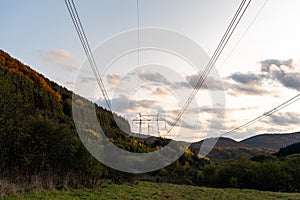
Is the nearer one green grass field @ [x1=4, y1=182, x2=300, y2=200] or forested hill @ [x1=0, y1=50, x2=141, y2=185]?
green grass field @ [x1=4, y1=182, x2=300, y2=200]

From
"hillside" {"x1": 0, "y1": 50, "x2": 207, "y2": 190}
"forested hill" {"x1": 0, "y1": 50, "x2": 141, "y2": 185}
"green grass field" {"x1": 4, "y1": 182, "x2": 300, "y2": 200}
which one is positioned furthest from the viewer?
"hillside" {"x1": 0, "y1": 50, "x2": 207, "y2": 190}

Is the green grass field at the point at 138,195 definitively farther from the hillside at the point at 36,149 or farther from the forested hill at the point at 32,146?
the forested hill at the point at 32,146

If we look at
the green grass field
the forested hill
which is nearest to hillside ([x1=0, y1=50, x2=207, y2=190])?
the forested hill

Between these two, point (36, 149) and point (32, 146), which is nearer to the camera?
point (32, 146)

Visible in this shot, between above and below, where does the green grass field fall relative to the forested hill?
below

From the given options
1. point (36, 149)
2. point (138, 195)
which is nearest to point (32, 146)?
point (36, 149)

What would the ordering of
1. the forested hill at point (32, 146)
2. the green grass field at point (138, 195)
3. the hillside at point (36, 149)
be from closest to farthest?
the green grass field at point (138, 195) < the forested hill at point (32, 146) < the hillside at point (36, 149)

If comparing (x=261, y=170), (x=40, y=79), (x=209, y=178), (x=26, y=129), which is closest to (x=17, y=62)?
(x=40, y=79)

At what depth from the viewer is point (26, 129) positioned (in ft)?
74.1

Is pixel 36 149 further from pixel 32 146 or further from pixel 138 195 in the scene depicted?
pixel 138 195

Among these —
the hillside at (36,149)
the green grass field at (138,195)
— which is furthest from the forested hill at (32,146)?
the green grass field at (138,195)

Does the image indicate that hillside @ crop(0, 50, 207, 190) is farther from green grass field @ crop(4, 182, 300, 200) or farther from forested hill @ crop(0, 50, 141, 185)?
green grass field @ crop(4, 182, 300, 200)

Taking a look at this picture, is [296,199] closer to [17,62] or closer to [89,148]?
[89,148]

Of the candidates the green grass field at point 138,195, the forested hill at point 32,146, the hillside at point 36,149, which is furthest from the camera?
the hillside at point 36,149
